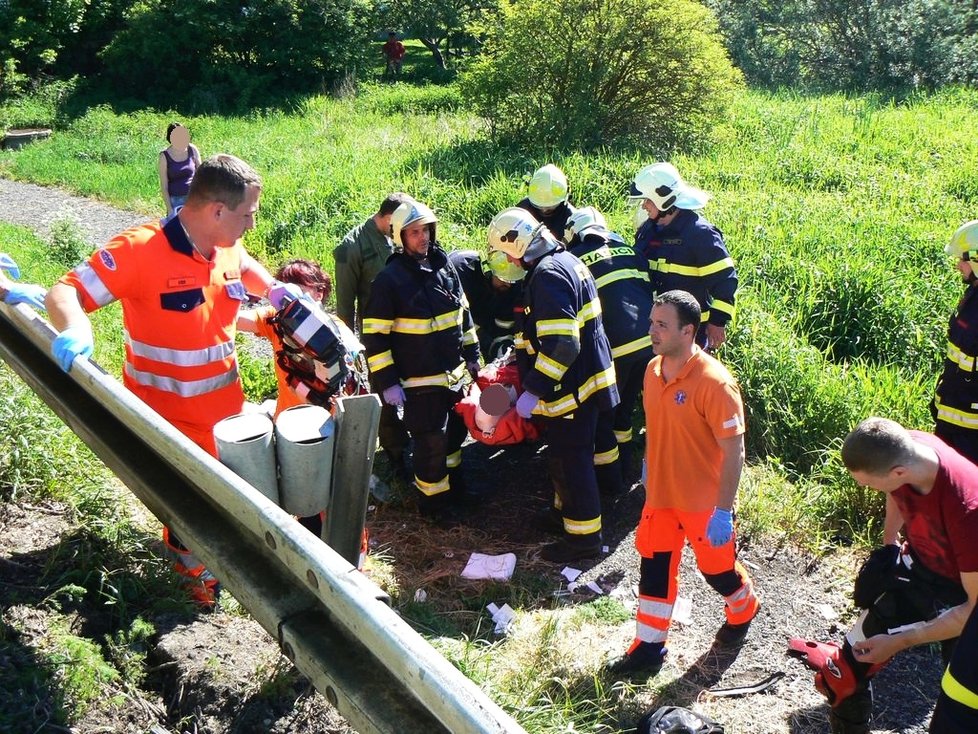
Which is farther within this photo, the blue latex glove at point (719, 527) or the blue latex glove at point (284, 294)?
the blue latex glove at point (719, 527)

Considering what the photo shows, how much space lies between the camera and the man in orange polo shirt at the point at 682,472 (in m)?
3.57

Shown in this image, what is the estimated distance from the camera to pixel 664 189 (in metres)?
5.25

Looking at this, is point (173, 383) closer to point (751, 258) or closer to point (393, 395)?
point (393, 395)

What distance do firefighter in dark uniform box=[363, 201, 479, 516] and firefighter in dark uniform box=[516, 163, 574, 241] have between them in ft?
3.81

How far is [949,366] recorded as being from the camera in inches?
180

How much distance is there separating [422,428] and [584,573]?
120 centimetres

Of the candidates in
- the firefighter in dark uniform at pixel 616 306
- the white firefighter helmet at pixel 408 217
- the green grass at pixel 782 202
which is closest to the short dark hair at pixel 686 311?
the firefighter in dark uniform at pixel 616 306

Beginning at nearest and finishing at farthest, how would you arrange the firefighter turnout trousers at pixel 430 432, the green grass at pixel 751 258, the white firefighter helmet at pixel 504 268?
the green grass at pixel 751 258 < the firefighter turnout trousers at pixel 430 432 < the white firefighter helmet at pixel 504 268

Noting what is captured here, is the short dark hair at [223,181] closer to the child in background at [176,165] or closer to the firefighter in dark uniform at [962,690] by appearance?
the firefighter in dark uniform at [962,690]

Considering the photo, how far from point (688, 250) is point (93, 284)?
137 inches

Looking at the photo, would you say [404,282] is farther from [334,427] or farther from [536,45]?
[536,45]

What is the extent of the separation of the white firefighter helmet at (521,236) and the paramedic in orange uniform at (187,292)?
4.64 feet

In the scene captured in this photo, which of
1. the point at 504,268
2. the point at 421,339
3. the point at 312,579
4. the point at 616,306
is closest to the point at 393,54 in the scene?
the point at 504,268

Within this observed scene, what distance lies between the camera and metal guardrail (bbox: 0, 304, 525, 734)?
1520mm
